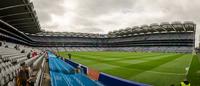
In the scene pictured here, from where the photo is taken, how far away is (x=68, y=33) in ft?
423

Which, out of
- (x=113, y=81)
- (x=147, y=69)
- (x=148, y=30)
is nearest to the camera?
(x=113, y=81)

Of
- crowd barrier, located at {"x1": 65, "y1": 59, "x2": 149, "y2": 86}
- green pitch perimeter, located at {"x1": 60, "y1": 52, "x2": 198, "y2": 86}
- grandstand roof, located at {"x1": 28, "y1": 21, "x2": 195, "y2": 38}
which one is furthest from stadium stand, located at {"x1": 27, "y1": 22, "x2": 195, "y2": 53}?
crowd barrier, located at {"x1": 65, "y1": 59, "x2": 149, "y2": 86}

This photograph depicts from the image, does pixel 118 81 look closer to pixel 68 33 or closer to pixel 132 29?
pixel 132 29

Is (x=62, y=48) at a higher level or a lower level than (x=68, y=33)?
lower

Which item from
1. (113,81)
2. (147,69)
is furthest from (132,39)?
(113,81)

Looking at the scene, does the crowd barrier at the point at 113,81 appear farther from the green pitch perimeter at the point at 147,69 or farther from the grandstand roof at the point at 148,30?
the grandstand roof at the point at 148,30

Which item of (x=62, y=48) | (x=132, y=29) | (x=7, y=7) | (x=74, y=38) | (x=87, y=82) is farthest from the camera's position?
(x=74, y=38)

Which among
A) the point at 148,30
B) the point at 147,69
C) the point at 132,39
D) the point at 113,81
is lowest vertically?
the point at 147,69

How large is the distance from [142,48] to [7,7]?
3636 inches

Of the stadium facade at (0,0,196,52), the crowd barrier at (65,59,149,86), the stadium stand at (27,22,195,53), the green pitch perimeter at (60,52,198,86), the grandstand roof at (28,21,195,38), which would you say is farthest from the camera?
the stadium stand at (27,22,195,53)

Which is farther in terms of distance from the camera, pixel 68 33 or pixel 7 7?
pixel 68 33

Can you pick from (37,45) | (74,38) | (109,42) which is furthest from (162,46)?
(37,45)

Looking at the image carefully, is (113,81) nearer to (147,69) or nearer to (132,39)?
(147,69)

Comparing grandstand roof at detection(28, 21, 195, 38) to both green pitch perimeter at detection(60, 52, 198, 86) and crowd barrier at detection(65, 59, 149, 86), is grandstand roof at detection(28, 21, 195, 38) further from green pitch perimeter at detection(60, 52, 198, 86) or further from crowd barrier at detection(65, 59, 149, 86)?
crowd barrier at detection(65, 59, 149, 86)
